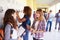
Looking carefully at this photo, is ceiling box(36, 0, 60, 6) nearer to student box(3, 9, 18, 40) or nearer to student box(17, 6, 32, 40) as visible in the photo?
student box(17, 6, 32, 40)

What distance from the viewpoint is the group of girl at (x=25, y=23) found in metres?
1.74

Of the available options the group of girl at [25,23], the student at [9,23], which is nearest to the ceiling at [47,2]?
the group of girl at [25,23]

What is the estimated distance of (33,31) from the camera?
1906 mm

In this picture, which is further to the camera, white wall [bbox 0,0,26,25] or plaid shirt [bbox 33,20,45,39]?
plaid shirt [bbox 33,20,45,39]

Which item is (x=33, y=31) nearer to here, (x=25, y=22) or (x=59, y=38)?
(x=25, y=22)

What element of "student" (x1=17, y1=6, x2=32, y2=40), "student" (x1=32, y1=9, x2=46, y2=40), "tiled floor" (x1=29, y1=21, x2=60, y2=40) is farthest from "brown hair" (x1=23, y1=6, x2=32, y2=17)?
"tiled floor" (x1=29, y1=21, x2=60, y2=40)

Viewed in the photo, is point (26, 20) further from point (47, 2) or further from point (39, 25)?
point (47, 2)

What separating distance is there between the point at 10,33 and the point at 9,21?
0.14 meters

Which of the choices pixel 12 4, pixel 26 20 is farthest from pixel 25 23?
pixel 12 4

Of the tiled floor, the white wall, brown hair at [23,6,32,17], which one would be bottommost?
the tiled floor

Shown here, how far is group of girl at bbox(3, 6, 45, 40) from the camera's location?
5.71ft

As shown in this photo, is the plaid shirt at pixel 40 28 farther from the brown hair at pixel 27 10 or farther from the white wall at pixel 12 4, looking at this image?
the white wall at pixel 12 4

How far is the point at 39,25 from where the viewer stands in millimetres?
1909

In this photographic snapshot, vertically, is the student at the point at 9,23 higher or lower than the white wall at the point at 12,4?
lower
